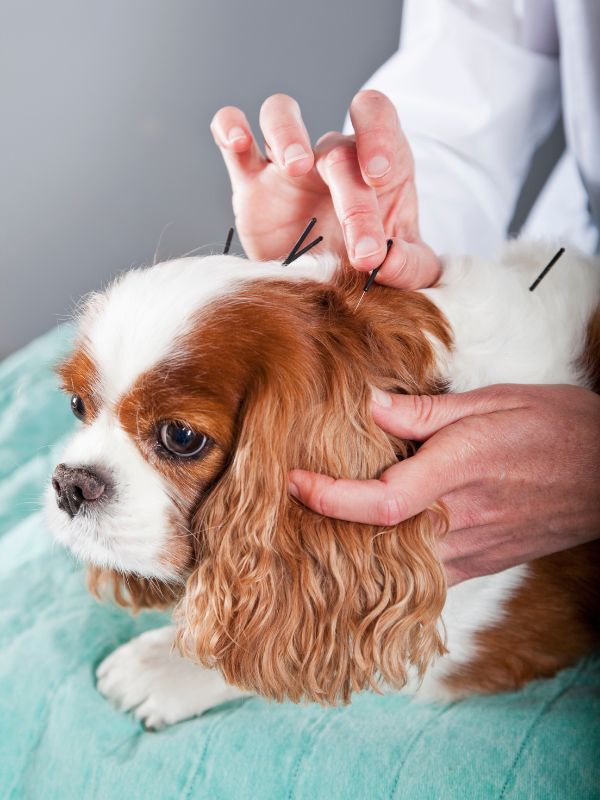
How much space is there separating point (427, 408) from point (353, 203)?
354mm

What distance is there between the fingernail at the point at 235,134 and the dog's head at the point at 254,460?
43 centimetres

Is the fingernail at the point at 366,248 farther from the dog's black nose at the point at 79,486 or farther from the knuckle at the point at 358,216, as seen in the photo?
the dog's black nose at the point at 79,486

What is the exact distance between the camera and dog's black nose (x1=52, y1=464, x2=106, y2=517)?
1162 mm

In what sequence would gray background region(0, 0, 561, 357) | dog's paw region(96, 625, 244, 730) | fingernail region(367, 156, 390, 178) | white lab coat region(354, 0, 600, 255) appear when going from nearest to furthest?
fingernail region(367, 156, 390, 178) < dog's paw region(96, 625, 244, 730) < white lab coat region(354, 0, 600, 255) < gray background region(0, 0, 561, 357)

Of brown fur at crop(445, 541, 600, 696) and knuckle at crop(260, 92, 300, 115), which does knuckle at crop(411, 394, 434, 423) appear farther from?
knuckle at crop(260, 92, 300, 115)

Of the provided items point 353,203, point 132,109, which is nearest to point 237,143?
point 353,203

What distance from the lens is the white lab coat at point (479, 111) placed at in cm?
207

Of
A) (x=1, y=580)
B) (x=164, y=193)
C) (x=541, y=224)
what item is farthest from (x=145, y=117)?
(x=1, y=580)

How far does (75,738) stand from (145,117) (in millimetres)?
2510

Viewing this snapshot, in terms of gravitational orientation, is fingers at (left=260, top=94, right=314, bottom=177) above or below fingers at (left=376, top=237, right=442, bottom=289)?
above

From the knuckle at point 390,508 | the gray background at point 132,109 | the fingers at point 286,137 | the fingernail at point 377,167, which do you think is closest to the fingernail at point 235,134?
the fingers at point 286,137

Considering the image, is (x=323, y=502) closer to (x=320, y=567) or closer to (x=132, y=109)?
(x=320, y=567)

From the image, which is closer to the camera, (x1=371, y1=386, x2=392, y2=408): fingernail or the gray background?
(x1=371, y1=386, x2=392, y2=408): fingernail

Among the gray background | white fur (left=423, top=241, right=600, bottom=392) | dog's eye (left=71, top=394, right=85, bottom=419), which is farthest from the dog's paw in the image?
the gray background
